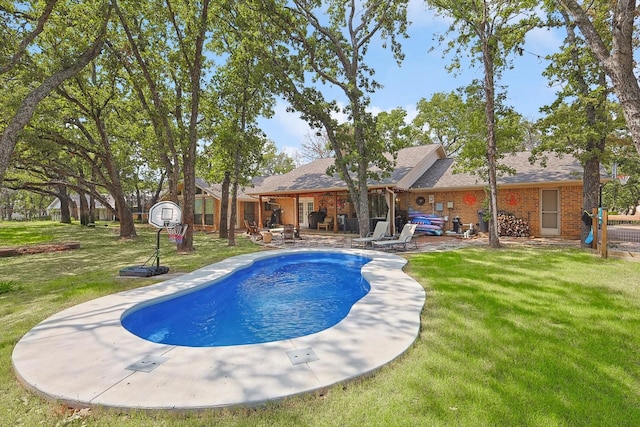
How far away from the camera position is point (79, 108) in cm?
1522

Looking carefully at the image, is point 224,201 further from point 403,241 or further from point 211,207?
point 403,241

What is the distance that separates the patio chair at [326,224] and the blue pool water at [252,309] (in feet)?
33.3

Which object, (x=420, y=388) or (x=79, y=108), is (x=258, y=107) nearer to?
(x=79, y=108)

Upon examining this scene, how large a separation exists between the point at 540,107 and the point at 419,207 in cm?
718

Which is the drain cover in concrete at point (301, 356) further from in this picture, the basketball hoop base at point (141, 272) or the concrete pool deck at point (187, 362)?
the basketball hoop base at point (141, 272)

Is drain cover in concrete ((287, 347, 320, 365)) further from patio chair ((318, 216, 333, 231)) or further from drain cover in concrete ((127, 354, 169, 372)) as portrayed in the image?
patio chair ((318, 216, 333, 231))

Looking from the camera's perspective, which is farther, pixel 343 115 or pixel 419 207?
pixel 419 207

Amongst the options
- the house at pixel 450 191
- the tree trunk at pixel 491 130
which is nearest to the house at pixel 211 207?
the house at pixel 450 191

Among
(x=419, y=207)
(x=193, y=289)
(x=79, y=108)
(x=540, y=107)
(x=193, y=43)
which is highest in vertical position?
(x=193, y=43)

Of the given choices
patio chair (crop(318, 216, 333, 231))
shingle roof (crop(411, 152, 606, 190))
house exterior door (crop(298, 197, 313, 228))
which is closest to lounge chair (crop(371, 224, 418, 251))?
shingle roof (crop(411, 152, 606, 190))

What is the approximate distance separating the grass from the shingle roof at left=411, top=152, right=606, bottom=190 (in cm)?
716

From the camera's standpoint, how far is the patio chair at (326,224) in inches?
774

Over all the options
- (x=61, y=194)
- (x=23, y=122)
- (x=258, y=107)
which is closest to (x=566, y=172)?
(x=258, y=107)

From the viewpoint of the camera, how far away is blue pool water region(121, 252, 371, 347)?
4848 mm
